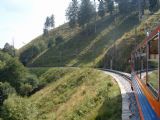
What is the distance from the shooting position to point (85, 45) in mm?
97625

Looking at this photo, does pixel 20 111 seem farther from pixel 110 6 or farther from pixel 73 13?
pixel 73 13

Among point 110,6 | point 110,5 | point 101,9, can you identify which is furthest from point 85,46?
point 101,9

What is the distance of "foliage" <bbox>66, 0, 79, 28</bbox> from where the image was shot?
115262 mm

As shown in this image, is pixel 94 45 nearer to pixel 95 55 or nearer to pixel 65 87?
pixel 95 55

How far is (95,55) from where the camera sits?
85.9 meters

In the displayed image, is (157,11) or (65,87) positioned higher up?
(157,11)

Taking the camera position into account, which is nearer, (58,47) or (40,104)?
(40,104)

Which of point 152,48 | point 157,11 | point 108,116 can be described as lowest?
point 108,116

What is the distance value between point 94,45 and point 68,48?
10.3 meters

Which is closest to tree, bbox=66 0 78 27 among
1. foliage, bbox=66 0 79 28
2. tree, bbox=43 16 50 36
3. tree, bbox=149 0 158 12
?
foliage, bbox=66 0 79 28

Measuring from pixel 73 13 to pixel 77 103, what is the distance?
287 ft

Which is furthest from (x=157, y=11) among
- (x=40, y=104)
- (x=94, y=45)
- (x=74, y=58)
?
(x=40, y=104)

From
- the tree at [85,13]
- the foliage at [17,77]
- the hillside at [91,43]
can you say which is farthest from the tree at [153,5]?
the foliage at [17,77]

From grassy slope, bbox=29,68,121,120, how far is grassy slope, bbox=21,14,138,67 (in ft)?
43.3
